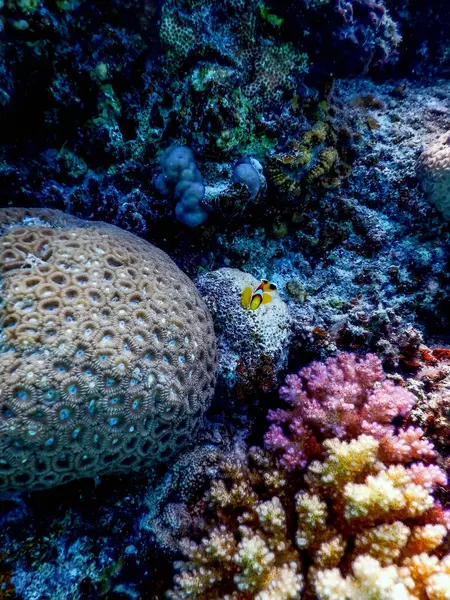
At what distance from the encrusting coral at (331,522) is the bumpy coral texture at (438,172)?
1.97m

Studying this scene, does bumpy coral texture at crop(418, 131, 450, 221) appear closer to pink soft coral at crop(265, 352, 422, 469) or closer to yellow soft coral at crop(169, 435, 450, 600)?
pink soft coral at crop(265, 352, 422, 469)

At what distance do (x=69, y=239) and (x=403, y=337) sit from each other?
114 inches

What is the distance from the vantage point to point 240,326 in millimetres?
3170

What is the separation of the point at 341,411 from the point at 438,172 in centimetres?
242

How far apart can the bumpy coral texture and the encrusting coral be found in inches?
77.5

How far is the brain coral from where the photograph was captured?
2.18 metres

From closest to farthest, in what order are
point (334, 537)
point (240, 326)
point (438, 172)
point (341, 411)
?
point (334, 537) < point (341, 411) < point (240, 326) < point (438, 172)

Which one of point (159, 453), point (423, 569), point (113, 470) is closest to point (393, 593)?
point (423, 569)

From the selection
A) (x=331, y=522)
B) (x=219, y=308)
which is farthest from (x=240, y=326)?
(x=331, y=522)

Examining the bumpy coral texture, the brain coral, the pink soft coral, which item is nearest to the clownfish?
the brain coral

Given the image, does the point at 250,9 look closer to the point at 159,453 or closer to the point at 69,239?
the point at 69,239

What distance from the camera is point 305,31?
3.37 m

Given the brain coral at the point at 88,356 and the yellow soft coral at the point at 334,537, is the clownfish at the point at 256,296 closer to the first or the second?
the brain coral at the point at 88,356

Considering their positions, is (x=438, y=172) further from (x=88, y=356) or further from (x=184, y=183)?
(x=88, y=356)
